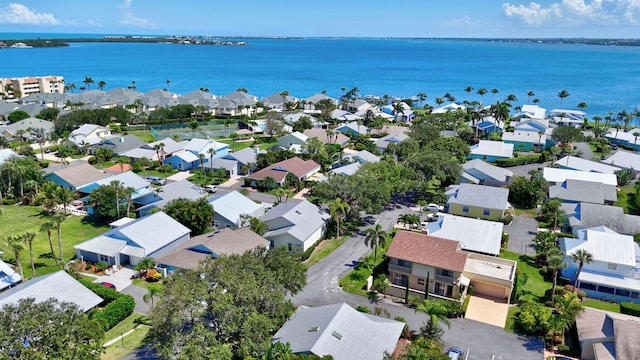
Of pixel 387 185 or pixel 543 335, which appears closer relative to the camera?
pixel 543 335

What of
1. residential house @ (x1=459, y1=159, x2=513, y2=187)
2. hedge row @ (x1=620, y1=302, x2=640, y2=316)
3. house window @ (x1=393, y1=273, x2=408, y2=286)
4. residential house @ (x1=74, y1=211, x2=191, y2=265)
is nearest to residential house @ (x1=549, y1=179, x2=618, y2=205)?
residential house @ (x1=459, y1=159, x2=513, y2=187)

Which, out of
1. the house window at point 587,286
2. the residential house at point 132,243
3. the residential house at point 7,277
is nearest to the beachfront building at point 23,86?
the residential house at point 132,243

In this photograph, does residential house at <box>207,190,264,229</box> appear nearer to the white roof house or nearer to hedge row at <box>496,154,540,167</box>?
the white roof house

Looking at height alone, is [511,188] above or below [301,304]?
above

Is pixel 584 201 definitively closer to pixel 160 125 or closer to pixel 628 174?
pixel 628 174

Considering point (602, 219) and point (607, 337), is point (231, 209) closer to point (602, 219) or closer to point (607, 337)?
point (607, 337)

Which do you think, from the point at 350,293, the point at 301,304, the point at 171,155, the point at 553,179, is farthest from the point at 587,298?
the point at 171,155
